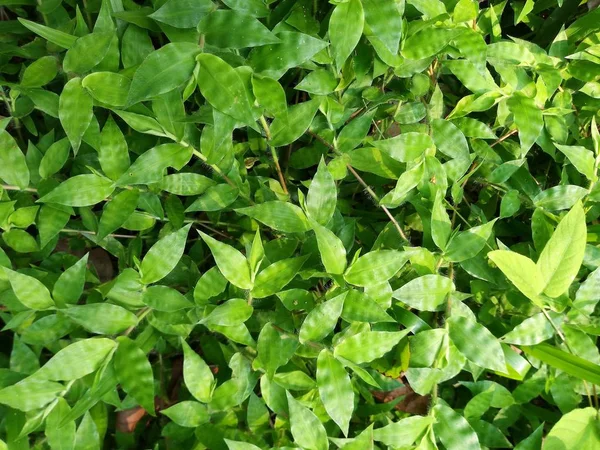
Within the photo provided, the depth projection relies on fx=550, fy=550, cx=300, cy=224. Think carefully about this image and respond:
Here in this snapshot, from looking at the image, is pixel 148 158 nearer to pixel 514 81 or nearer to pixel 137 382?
pixel 137 382

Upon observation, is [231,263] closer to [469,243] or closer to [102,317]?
[102,317]

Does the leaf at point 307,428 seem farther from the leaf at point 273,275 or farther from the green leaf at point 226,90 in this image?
the green leaf at point 226,90

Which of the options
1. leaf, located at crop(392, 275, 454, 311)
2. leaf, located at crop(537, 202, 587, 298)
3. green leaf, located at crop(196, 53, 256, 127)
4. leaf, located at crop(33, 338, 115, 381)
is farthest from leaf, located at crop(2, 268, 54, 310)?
leaf, located at crop(537, 202, 587, 298)

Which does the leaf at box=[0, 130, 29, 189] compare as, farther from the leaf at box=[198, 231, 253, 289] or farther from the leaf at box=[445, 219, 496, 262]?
the leaf at box=[445, 219, 496, 262]

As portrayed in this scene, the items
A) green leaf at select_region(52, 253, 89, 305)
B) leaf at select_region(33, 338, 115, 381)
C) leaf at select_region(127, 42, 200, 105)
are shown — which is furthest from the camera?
green leaf at select_region(52, 253, 89, 305)

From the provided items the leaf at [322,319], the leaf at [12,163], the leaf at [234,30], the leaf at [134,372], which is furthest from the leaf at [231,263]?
the leaf at [12,163]

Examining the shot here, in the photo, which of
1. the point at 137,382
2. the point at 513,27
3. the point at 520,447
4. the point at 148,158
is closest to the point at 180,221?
the point at 148,158

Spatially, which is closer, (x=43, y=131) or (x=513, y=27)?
(x=43, y=131)

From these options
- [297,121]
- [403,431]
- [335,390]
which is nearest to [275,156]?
[297,121]
